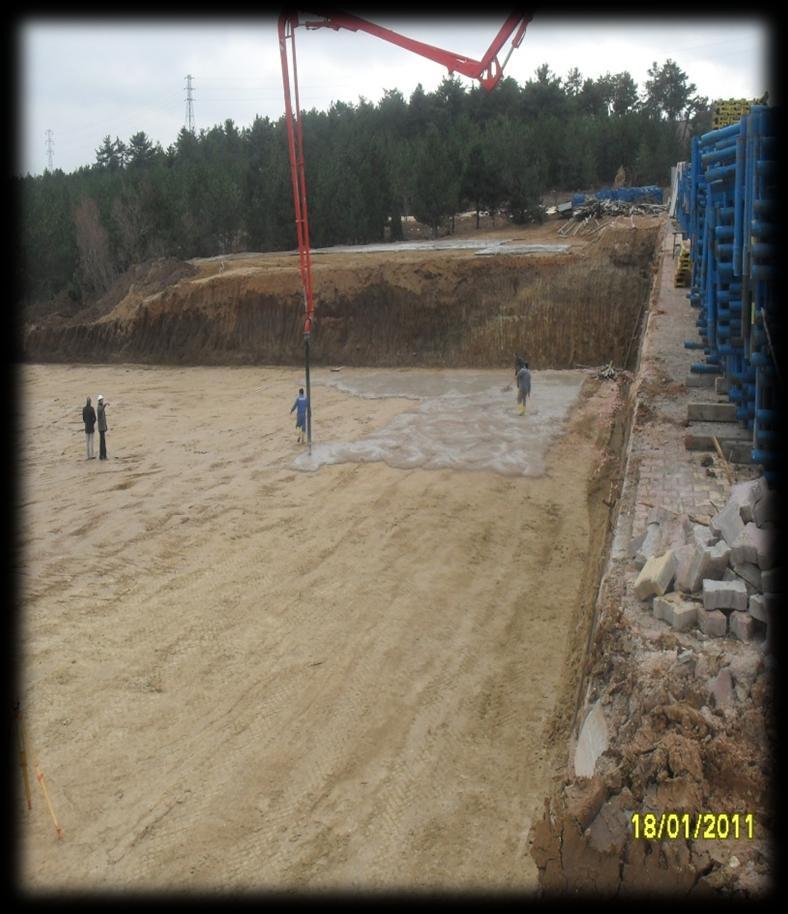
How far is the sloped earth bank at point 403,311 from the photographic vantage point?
79.2 feet

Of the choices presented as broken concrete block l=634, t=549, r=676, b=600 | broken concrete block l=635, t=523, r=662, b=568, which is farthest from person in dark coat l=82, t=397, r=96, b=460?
broken concrete block l=634, t=549, r=676, b=600

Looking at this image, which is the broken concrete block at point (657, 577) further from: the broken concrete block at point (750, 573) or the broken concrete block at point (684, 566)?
the broken concrete block at point (750, 573)

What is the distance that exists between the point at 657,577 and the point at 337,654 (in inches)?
158

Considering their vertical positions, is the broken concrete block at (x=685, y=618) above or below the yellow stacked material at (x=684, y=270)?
below

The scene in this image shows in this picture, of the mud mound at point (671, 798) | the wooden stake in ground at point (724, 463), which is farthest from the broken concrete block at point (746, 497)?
the wooden stake in ground at point (724, 463)

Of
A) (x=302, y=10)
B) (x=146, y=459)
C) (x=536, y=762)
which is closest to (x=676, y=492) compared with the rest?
(x=536, y=762)

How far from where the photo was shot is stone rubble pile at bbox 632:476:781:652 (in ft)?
17.7

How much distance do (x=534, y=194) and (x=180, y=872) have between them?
36.2 meters

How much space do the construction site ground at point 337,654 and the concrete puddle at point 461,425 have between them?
20 centimetres

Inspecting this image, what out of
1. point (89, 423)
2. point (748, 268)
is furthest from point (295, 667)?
point (89, 423)

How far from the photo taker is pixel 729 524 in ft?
19.8

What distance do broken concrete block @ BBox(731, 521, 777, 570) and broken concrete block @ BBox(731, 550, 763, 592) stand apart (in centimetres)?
2

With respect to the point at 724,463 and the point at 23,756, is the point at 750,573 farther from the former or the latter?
the point at 23,756
